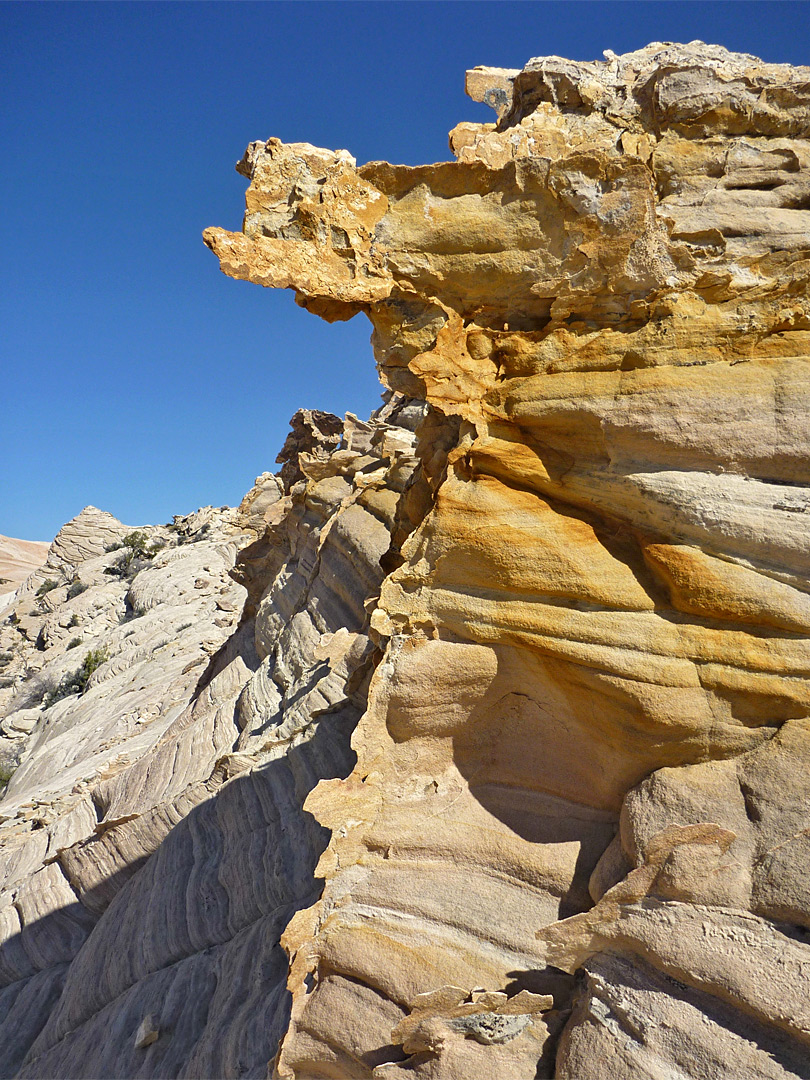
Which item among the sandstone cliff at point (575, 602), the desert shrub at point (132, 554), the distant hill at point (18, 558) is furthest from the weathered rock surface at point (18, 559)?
the sandstone cliff at point (575, 602)

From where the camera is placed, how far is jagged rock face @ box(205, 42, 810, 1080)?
11.8ft

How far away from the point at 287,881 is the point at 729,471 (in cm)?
552

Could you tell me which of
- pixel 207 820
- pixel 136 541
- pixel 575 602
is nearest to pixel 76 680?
pixel 136 541

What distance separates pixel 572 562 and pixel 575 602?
27cm

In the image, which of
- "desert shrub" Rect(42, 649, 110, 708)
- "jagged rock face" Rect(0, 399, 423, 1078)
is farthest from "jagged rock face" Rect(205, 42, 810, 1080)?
"desert shrub" Rect(42, 649, 110, 708)

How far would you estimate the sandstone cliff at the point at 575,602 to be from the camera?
345 cm

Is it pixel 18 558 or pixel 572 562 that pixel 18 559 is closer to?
pixel 18 558

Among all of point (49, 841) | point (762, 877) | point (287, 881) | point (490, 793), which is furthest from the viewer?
point (49, 841)

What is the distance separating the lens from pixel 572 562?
4.14 meters

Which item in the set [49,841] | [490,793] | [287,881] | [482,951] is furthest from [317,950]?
[49,841]

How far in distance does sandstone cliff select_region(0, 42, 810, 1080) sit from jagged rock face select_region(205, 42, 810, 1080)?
0.06 feet

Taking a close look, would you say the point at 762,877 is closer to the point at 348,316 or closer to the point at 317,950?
the point at 317,950

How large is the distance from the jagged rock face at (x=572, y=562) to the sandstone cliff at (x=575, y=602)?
0.06 ft

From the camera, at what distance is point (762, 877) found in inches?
129
